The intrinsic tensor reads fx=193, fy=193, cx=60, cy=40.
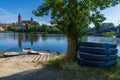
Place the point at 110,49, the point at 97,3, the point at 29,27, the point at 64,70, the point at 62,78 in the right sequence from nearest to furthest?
the point at 62,78, the point at 64,70, the point at 110,49, the point at 97,3, the point at 29,27

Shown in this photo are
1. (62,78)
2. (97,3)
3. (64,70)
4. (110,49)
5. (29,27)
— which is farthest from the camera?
(29,27)

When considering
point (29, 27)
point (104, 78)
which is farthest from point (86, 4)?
point (29, 27)

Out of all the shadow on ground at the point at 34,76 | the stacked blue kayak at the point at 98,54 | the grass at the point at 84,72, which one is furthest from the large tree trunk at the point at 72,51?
the shadow on ground at the point at 34,76

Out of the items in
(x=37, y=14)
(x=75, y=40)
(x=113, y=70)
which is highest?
(x=37, y=14)

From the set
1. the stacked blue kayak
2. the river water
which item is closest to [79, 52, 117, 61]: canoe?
the stacked blue kayak

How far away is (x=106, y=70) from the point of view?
21.4 ft

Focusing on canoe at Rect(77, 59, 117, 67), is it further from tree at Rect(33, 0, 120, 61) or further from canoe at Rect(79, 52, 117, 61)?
tree at Rect(33, 0, 120, 61)

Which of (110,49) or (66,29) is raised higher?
(66,29)

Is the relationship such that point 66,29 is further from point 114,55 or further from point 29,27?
point 29,27

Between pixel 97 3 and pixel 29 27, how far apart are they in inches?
3785

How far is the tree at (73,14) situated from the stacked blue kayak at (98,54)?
964mm

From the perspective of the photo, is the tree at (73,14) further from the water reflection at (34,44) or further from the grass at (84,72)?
the water reflection at (34,44)

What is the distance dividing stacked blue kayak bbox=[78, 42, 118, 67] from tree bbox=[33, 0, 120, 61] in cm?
96

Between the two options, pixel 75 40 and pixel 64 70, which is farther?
pixel 75 40
